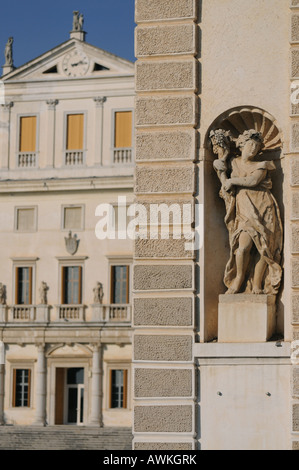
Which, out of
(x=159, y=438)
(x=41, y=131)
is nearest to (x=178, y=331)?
(x=159, y=438)

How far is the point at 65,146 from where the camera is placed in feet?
109

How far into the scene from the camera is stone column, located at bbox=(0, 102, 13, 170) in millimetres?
33656

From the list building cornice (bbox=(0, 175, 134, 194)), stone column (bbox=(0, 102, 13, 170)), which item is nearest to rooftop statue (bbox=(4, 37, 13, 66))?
stone column (bbox=(0, 102, 13, 170))

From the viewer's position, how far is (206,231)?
864cm

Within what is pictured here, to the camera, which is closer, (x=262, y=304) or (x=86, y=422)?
(x=262, y=304)

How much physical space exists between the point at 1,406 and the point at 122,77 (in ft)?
34.8

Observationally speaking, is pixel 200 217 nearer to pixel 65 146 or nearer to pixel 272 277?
pixel 272 277

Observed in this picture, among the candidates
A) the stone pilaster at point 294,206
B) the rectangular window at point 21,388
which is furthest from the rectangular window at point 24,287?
the stone pilaster at point 294,206

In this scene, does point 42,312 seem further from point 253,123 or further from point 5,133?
point 253,123

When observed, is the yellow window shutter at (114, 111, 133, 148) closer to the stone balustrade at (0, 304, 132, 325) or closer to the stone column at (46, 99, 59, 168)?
the stone column at (46, 99, 59, 168)

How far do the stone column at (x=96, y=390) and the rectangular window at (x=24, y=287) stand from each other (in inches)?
113

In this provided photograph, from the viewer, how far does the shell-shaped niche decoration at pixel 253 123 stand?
8.61 m

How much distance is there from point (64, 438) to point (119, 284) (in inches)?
196

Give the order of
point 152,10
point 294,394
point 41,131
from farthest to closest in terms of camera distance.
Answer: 1. point 41,131
2. point 152,10
3. point 294,394
